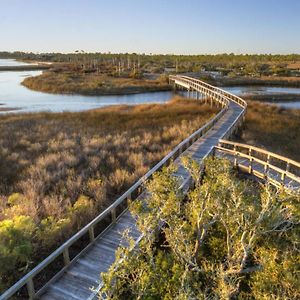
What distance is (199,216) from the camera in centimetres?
699

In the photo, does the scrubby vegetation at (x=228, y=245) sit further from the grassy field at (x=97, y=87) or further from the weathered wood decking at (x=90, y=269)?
the grassy field at (x=97, y=87)

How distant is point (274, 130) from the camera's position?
84.7ft

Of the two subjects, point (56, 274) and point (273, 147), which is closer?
point (56, 274)

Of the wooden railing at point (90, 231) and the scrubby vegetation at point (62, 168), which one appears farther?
the scrubby vegetation at point (62, 168)

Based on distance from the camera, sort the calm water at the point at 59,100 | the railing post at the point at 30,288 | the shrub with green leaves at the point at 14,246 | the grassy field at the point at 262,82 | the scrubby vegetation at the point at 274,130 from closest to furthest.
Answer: the railing post at the point at 30,288 < the shrub with green leaves at the point at 14,246 < the scrubby vegetation at the point at 274,130 < the calm water at the point at 59,100 < the grassy field at the point at 262,82

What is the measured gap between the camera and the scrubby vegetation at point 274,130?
2190 centimetres

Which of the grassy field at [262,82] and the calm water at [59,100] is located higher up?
the grassy field at [262,82]

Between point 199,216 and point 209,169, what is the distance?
1.11 meters

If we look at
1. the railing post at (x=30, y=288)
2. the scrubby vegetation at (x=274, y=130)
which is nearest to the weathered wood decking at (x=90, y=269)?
the railing post at (x=30, y=288)

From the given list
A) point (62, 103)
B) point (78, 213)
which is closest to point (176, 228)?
point (78, 213)

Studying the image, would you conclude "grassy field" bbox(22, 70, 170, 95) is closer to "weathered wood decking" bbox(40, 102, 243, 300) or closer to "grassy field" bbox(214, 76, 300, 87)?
"grassy field" bbox(214, 76, 300, 87)

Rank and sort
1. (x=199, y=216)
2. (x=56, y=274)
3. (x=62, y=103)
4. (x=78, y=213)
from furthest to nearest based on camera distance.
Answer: (x=62, y=103), (x=78, y=213), (x=56, y=274), (x=199, y=216)

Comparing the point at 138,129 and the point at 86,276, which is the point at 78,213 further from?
the point at 138,129

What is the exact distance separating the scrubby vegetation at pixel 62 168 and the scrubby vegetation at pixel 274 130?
439cm
